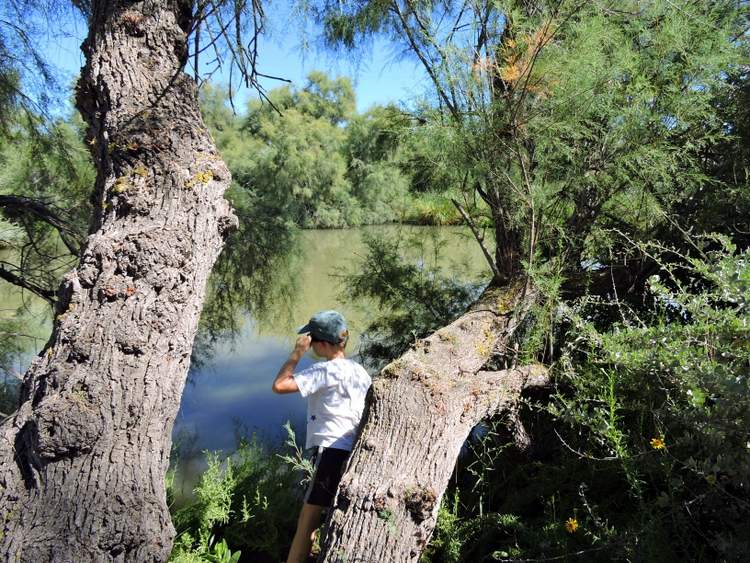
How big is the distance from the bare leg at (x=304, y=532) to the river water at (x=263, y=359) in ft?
6.24

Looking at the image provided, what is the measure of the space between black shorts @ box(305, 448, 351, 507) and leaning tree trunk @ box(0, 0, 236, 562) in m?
0.69

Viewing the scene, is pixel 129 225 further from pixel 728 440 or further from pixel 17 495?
pixel 728 440

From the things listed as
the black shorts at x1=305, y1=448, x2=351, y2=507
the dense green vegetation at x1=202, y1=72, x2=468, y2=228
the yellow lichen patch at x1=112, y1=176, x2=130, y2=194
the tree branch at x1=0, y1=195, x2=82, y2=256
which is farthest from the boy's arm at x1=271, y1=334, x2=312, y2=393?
the dense green vegetation at x1=202, y1=72, x2=468, y2=228

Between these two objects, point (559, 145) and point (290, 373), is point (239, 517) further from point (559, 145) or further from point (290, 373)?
point (559, 145)

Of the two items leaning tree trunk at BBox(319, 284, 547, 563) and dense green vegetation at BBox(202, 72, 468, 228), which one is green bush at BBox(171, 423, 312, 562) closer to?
leaning tree trunk at BBox(319, 284, 547, 563)

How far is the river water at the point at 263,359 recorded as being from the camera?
5148 mm

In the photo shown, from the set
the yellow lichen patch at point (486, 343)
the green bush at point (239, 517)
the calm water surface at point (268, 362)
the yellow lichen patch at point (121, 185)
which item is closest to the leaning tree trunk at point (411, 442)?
the yellow lichen patch at point (486, 343)

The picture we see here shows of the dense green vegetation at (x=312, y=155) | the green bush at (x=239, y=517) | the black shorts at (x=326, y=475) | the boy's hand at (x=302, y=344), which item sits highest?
the dense green vegetation at (x=312, y=155)

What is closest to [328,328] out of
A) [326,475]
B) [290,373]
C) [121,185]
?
[290,373]

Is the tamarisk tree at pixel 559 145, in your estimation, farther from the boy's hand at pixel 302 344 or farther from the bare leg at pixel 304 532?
the bare leg at pixel 304 532

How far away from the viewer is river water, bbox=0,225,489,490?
203 inches

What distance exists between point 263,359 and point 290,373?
534cm

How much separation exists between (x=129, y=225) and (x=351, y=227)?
408 inches

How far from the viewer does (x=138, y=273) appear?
1.97 meters
